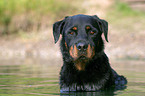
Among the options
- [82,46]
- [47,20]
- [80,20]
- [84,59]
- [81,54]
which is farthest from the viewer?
[47,20]

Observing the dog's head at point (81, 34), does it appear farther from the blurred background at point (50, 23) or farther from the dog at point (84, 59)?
the blurred background at point (50, 23)

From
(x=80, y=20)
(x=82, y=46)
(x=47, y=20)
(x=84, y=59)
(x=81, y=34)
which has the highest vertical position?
(x=47, y=20)

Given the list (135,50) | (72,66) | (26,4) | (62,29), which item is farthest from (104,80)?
(26,4)

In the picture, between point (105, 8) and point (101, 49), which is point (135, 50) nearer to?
point (105, 8)

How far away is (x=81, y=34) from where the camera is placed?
5.76 metres

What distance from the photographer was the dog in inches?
228

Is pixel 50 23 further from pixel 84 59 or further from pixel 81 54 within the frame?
pixel 81 54

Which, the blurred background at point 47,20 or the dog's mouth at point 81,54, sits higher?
the blurred background at point 47,20

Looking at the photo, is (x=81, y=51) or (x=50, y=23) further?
(x=50, y=23)

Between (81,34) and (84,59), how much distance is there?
1.51ft

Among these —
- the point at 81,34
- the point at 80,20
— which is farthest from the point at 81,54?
the point at 80,20

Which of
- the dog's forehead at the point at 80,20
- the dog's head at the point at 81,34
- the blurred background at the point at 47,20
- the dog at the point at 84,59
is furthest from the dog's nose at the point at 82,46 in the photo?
the blurred background at the point at 47,20

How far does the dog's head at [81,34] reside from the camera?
18.2 ft

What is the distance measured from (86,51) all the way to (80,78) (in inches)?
25.5
